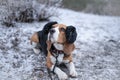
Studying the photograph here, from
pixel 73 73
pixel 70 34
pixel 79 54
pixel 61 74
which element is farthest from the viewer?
pixel 79 54

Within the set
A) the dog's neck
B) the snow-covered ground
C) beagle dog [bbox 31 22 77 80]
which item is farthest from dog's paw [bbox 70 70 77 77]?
the dog's neck

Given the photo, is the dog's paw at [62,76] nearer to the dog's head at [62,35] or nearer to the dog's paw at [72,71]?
the dog's paw at [72,71]

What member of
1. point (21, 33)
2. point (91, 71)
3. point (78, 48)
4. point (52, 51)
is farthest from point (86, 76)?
point (21, 33)

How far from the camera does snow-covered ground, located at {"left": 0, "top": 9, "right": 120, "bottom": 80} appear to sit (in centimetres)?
485

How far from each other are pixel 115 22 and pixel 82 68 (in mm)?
3486

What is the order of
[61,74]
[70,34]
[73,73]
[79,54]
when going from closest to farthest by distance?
[70,34], [61,74], [73,73], [79,54]

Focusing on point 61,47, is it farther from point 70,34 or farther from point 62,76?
point 62,76

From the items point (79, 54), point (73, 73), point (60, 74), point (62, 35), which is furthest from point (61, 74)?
point (79, 54)

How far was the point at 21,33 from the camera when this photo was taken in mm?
6184

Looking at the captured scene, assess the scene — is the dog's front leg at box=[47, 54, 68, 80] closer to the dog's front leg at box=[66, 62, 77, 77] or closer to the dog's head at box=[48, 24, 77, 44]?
the dog's front leg at box=[66, 62, 77, 77]

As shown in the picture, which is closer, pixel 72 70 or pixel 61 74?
pixel 61 74

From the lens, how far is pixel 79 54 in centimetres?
568

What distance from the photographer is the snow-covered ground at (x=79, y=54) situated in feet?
15.9

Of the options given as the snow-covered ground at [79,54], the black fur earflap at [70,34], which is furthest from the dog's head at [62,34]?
the snow-covered ground at [79,54]
